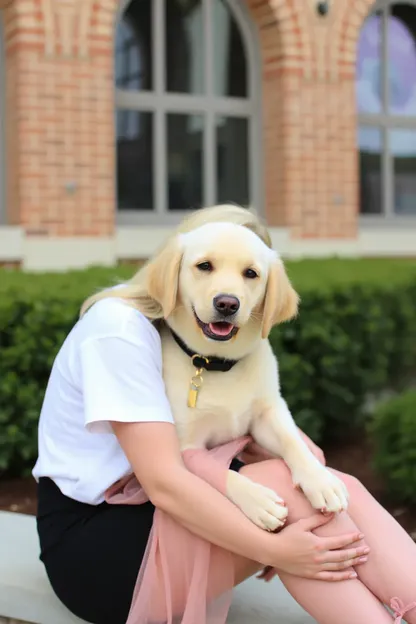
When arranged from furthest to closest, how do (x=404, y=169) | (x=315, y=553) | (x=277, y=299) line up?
(x=404, y=169) < (x=277, y=299) < (x=315, y=553)

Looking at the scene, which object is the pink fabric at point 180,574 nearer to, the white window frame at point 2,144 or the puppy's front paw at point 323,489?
the puppy's front paw at point 323,489

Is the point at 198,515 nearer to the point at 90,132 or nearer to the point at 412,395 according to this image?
the point at 412,395

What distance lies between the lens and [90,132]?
7.28 metres

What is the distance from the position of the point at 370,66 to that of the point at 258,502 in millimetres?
7961

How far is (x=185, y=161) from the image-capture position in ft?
27.6

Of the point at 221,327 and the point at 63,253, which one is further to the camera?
the point at 63,253

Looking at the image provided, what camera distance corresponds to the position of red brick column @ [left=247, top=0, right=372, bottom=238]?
8.12 metres

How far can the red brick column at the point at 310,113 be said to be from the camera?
320 inches

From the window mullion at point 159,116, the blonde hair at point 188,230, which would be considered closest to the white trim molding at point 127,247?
the window mullion at point 159,116

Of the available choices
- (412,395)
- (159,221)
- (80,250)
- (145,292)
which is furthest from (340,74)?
(145,292)

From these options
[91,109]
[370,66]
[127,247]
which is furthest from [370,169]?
[91,109]

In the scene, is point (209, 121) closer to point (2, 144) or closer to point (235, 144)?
point (235, 144)

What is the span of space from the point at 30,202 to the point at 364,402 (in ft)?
10.5

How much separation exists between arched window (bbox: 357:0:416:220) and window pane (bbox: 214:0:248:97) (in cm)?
140
